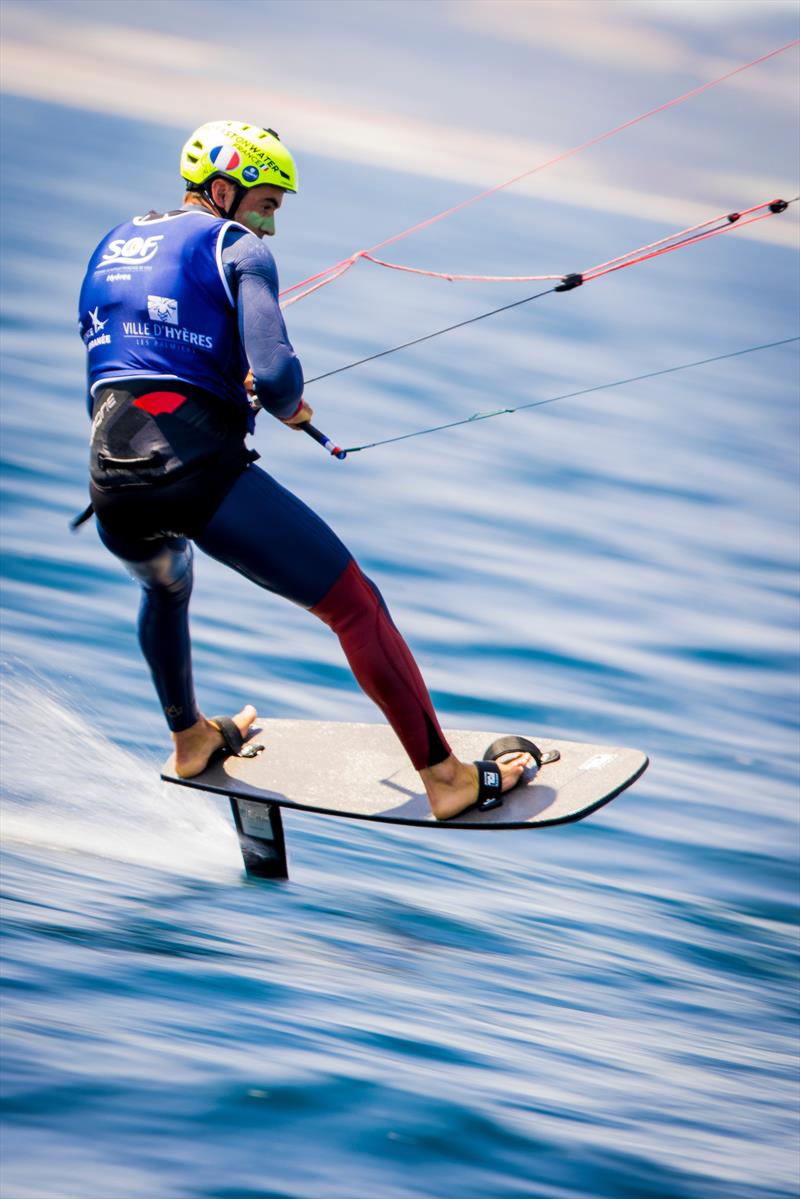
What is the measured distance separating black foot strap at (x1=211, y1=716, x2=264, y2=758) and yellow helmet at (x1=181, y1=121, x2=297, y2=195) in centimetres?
168

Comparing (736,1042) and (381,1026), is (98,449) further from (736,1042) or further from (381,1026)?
(736,1042)

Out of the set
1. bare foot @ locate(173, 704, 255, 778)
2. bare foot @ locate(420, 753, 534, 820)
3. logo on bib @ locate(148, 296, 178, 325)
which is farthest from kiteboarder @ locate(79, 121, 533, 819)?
bare foot @ locate(173, 704, 255, 778)

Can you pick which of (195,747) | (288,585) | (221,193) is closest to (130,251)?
(221,193)

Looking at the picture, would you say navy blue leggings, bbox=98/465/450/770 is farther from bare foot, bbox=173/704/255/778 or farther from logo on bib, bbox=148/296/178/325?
logo on bib, bbox=148/296/178/325

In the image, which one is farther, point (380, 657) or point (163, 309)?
point (380, 657)

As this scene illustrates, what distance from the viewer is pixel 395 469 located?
596 inches

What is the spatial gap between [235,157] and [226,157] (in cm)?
2

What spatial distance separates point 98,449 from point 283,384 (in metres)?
0.56

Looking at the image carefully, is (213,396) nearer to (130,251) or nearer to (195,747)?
(130,251)

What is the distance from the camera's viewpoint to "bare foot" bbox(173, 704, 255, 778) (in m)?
5.25

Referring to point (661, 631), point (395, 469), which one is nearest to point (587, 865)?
point (661, 631)

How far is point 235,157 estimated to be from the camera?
449 centimetres

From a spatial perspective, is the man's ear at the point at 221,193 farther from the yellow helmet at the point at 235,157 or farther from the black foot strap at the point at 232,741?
the black foot strap at the point at 232,741

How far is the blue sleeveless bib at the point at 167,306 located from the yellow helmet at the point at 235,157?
0.13 m
